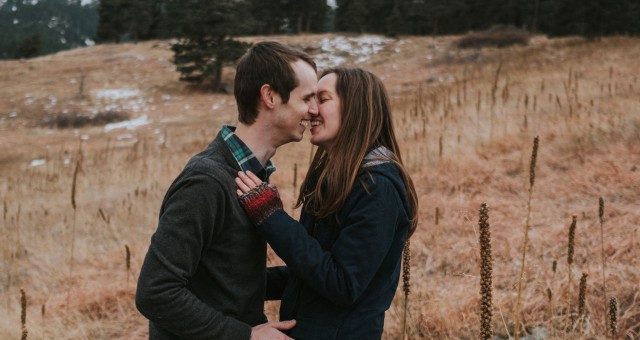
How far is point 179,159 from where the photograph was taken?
27.9 feet

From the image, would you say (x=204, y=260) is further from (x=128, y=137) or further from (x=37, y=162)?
(x=128, y=137)

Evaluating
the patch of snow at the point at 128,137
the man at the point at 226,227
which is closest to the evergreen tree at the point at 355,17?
the patch of snow at the point at 128,137

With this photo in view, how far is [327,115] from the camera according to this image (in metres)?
1.90

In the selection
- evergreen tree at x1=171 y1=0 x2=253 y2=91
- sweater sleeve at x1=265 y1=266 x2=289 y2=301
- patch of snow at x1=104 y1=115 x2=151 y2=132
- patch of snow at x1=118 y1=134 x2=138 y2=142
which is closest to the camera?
sweater sleeve at x1=265 y1=266 x2=289 y2=301

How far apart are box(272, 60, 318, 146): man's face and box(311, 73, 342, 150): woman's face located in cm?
4

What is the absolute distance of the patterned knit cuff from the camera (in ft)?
5.29

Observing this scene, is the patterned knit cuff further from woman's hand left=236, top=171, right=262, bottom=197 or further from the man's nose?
the man's nose

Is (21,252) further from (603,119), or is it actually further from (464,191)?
(603,119)

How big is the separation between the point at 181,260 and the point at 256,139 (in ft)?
1.82

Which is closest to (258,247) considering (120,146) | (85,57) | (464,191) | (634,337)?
(634,337)

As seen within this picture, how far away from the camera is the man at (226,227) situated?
4.90 ft

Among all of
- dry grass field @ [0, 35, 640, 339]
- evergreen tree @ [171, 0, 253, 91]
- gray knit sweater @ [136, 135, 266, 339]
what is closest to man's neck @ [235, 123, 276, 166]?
gray knit sweater @ [136, 135, 266, 339]

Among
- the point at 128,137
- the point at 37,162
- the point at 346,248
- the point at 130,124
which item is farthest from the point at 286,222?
the point at 130,124

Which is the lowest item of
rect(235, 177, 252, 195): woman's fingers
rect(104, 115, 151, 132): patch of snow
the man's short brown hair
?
rect(104, 115, 151, 132): patch of snow
